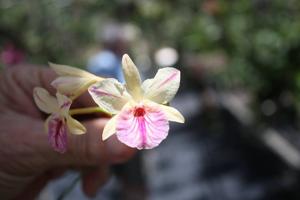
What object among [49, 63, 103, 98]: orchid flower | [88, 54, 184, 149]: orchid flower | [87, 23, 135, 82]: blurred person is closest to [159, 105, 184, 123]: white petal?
[88, 54, 184, 149]: orchid flower

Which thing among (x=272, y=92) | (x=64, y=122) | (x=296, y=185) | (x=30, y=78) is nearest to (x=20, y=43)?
(x=272, y=92)

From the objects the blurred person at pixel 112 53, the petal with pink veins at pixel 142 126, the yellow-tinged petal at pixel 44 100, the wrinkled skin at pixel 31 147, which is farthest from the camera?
the blurred person at pixel 112 53

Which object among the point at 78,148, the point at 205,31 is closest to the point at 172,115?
the point at 78,148

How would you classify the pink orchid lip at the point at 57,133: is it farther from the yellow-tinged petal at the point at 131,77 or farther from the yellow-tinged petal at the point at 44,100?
the yellow-tinged petal at the point at 131,77

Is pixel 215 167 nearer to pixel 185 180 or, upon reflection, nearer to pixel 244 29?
pixel 185 180

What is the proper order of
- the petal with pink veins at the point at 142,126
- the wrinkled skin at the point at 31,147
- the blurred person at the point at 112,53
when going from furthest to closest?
the blurred person at the point at 112,53 → the wrinkled skin at the point at 31,147 → the petal with pink veins at the point at 142,126

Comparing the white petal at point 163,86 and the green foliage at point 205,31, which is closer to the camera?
the white petal at point 163,86

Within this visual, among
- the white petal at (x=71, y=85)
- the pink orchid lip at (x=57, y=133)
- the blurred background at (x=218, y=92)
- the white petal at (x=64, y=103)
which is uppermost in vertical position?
the white petal at (x=71, y=85)

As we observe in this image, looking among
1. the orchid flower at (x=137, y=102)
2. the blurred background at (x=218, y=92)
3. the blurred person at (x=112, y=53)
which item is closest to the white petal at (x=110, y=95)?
the orchid flower at (x=137, y=102)
